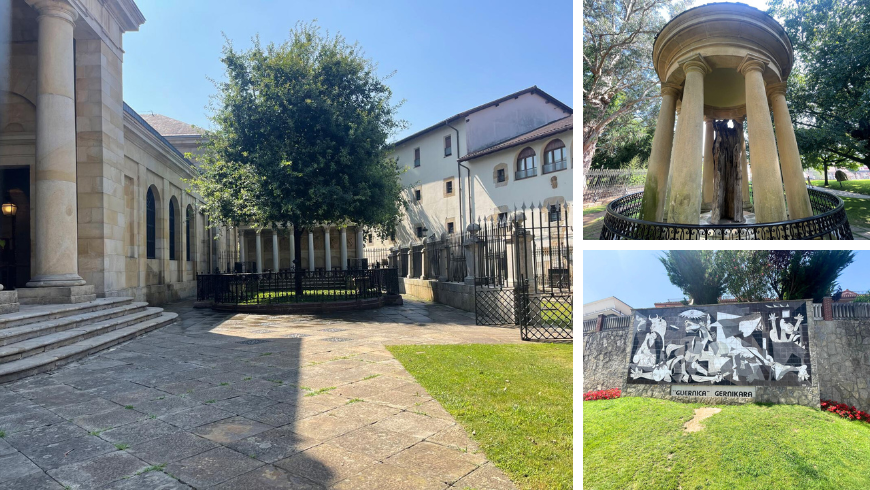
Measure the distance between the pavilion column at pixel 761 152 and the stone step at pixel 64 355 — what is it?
8.00 metres

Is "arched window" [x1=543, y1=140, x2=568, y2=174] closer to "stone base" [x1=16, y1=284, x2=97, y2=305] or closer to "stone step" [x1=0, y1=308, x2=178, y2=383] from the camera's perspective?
"stone step" [x1=0, y1=308, x2=178, y2=383]

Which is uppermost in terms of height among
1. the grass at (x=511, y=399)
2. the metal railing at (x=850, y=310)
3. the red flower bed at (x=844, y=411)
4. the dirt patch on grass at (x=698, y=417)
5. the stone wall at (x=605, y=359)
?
the metal railing at (x=850, y=310)

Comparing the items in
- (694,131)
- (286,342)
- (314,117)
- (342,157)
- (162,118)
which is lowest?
(286,342)

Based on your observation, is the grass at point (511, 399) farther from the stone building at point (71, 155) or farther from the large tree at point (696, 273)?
the stone building at point (71, 155)

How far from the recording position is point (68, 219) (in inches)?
449

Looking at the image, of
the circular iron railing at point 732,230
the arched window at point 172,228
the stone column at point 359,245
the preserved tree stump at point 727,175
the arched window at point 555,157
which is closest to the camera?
the circular iron railing at point 732,230

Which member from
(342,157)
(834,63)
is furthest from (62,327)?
(834,63)

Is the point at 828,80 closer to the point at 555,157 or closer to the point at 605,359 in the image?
the point at 605,359

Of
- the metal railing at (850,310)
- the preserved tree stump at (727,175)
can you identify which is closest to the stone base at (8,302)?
the preserved tree stump at (727,175)

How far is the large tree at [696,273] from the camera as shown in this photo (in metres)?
2.22

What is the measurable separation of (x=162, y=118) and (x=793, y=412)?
131 ft

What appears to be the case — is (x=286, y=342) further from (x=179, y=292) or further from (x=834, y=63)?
(x=179, y=292)

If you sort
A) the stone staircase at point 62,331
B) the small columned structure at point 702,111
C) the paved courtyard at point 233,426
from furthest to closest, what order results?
the stone staircase at point 62,331 → the paved courtyard at point 233,426 → the small columned structure at point 702,111

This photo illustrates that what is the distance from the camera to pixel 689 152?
3312 millimetres
